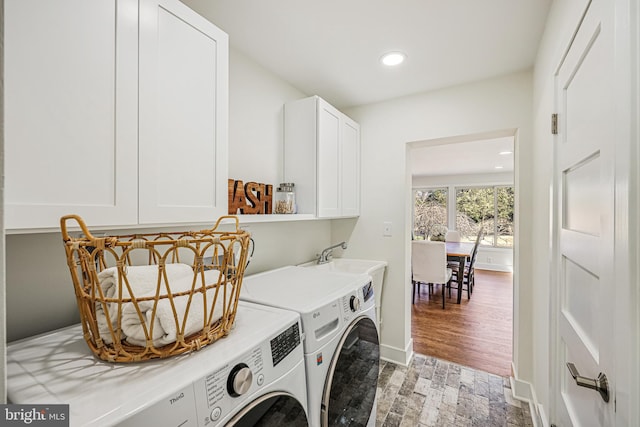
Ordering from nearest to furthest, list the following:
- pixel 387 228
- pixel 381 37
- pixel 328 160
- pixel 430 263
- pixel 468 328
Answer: pixel 381 37 < pixel 328 160 < pixel 387 228 < pixel 468 328 < pixel 430 263

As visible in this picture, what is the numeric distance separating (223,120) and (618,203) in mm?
1239

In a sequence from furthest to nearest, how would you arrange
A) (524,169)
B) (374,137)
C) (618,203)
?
(374,137)
(524,169)
(618,203)

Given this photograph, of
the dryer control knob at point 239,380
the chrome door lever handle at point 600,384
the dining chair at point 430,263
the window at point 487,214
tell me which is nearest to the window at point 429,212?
the window at point 487,214

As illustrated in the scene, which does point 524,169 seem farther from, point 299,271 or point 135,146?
point 135,146

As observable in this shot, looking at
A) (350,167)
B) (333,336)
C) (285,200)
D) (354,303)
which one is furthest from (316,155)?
(333,336)

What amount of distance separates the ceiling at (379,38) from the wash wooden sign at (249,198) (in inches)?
32.5

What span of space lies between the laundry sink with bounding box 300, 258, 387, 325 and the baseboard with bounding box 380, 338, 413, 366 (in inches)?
9.7

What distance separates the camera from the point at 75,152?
29.6 inches

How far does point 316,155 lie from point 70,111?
135cm

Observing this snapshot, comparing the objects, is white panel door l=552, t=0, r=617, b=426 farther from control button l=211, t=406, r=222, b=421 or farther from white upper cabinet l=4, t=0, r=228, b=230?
white upper cabinet l=4, t=0, r=228, b=230

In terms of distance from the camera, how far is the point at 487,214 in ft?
22.1

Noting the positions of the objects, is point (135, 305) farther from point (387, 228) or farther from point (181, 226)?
point (387, 228)

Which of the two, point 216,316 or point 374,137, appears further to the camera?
point 374,137

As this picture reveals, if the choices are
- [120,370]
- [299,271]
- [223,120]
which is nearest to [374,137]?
[299,271]
